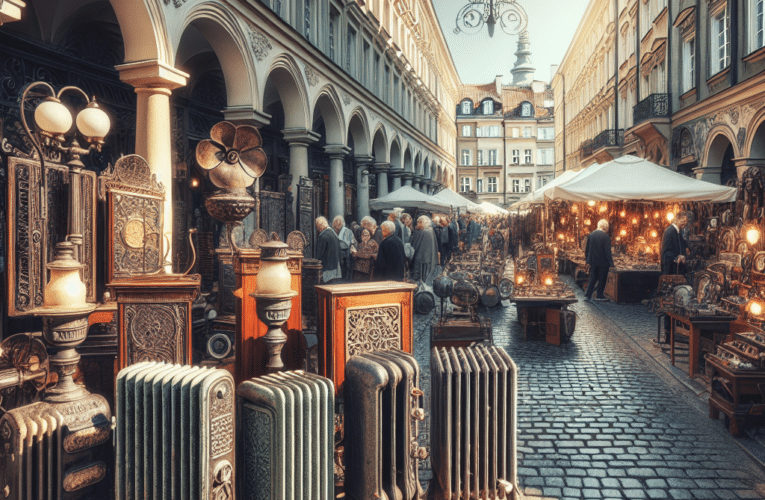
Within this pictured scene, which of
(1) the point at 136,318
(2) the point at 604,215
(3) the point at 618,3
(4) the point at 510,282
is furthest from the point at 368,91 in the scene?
(1) the point at 136,318

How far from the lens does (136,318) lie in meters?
3.98

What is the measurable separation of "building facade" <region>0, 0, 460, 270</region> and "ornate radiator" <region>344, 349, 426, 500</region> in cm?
494

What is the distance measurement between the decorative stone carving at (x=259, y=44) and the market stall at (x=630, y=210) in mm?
6566

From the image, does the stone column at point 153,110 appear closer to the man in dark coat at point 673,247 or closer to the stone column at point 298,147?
the stone column at point 298,147

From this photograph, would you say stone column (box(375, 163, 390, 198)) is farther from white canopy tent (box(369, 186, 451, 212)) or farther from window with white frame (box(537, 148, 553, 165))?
window with white frame (box(537, 148, 553, 165))

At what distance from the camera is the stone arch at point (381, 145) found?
22.3 meters

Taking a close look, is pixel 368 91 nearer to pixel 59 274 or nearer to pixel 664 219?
pixel 664 219

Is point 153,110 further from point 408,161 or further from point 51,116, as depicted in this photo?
point 408,161

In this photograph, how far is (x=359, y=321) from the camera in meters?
3.73

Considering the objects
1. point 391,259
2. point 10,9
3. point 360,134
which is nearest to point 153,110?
point 10,9

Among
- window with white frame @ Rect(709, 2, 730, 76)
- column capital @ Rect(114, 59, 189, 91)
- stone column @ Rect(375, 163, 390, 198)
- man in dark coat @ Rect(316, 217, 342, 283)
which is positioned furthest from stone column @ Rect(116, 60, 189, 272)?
stone column @ Rect(375, 163, 390, 198)

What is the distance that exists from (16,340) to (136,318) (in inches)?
33.6

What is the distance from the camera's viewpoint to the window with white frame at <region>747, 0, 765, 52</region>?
12.7 meters

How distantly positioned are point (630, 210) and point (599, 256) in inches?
261
